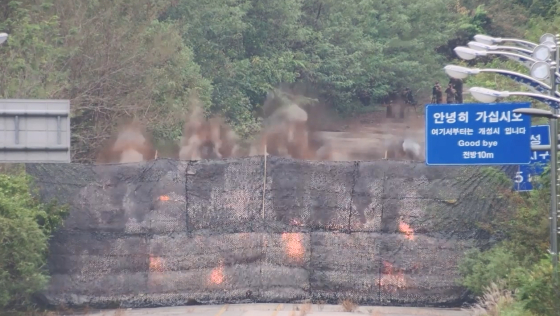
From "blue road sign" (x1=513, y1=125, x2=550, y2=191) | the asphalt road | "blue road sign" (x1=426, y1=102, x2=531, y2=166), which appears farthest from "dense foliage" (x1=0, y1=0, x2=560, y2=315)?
the asphalt road

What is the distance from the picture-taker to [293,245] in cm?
2020

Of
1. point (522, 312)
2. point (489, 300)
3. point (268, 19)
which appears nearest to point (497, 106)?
point (489, 300)

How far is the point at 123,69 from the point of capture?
93.9ft

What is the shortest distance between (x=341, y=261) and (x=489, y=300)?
4015mm

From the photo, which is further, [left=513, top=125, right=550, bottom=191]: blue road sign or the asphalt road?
the asphalt road

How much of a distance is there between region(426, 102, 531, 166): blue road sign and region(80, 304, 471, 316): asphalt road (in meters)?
3.47

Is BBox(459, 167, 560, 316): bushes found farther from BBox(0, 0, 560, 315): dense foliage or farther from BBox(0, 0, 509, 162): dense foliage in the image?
BBox(0, 0, 509, 162): dense foliage

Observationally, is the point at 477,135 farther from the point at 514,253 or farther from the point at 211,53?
the point at 211,53

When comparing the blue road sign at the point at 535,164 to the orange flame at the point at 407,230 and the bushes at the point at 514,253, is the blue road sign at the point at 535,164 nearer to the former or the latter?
the bushes at the point at 514,253

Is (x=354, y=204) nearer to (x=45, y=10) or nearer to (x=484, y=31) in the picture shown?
(x=45, y=10)

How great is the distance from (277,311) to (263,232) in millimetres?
1964

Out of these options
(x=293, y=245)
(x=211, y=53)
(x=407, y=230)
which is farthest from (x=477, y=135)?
(x=211, y=53)

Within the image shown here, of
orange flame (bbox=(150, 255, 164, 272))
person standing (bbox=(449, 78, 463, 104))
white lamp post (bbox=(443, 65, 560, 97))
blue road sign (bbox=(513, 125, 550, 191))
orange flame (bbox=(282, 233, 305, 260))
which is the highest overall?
person standing (bbox=(449, 78, 463, 104))

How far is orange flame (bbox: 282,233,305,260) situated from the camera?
20188 millimetres
